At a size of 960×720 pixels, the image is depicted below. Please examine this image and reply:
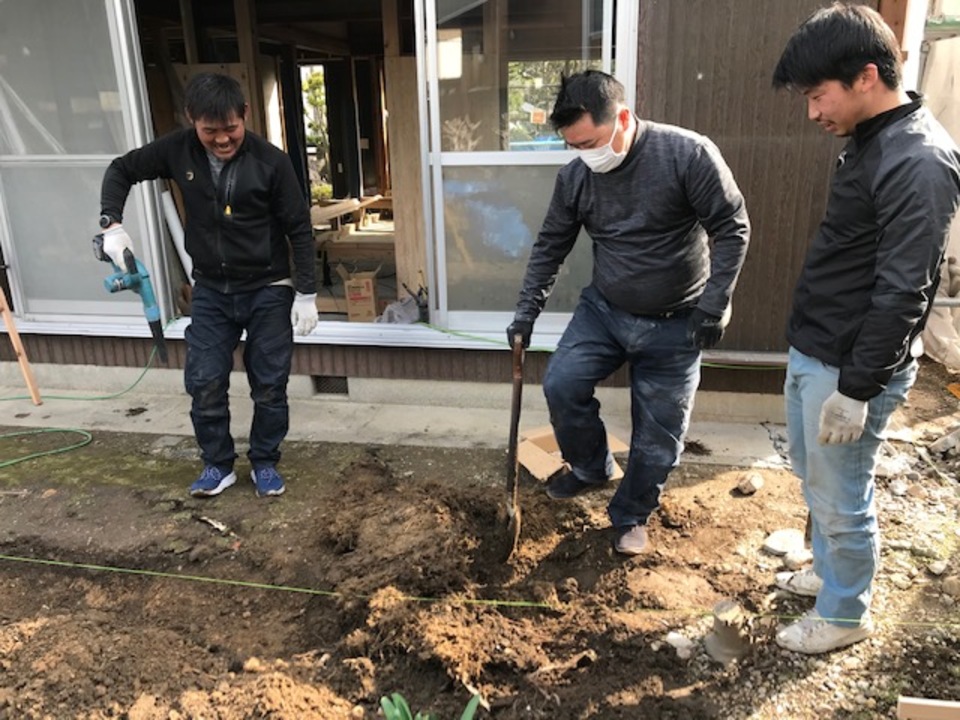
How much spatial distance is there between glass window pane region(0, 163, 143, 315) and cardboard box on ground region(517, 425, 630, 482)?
2617 mm

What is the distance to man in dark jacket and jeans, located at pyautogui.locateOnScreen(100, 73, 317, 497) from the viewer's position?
332 cm

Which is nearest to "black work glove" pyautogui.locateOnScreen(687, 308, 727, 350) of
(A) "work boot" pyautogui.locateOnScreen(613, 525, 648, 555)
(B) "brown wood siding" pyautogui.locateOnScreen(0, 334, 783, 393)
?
(A) "work boot" pyautogui.locateOnScreen(613, 525, 648, 555)

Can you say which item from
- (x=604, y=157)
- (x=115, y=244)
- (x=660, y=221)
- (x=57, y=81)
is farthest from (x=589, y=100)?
(x=57, y=81)

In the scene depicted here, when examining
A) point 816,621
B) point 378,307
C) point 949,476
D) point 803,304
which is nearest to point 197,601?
point 816,621

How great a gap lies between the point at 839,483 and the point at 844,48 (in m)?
1.18

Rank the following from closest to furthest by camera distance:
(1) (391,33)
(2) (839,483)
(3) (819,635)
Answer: (2) (839,483)
(3) (819,635)
(1) (391,33)

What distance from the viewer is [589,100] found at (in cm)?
258

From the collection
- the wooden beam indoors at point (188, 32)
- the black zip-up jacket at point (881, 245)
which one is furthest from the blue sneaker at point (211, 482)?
the wooden beam indoors at point (188, 32)

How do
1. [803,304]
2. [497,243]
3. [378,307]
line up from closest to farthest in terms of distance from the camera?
[803,304], [497,243], [378,307]

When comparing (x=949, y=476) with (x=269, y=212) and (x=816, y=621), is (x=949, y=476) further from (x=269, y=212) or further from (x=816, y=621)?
(x=269, y=212)

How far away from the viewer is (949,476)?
358 centimetres

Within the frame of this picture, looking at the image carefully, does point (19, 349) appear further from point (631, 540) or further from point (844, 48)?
point (844, 48)

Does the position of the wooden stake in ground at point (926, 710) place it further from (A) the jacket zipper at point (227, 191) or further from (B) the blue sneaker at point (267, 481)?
(A) the jacket zipper at point (227, 191)

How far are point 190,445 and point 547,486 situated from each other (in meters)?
1.96
